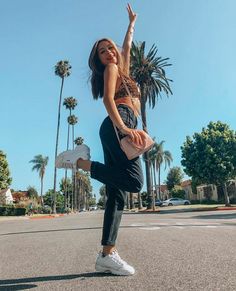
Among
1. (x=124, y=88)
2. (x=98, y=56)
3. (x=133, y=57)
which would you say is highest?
(x=133, y=57)

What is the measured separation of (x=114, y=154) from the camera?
3236 millimetres

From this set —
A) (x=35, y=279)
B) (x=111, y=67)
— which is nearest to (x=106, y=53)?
(x=111, y=67)

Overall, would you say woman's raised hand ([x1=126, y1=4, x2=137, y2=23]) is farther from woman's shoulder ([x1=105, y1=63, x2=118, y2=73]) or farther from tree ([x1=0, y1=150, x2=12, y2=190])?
tree ([x1=0, y1=150, x2=12, y2=190])

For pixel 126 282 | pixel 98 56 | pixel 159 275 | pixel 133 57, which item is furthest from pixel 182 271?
pixel 133 57

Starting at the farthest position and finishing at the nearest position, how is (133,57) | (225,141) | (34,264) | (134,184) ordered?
(133,57) < (225,141) < (34,264) < (134,184)

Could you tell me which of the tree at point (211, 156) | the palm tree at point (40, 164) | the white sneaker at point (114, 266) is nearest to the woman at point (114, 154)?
the white sneaker at point (114, 266)

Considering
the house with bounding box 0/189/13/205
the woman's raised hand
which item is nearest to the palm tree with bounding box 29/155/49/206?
the house with bounding box 0/189/13/205

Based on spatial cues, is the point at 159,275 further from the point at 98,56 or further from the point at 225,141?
the point at 225,141

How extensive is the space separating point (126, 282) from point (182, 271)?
1.73ft

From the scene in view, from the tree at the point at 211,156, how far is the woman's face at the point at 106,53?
32930mm

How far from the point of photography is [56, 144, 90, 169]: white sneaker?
3.41 metres

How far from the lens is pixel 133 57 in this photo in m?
39.8

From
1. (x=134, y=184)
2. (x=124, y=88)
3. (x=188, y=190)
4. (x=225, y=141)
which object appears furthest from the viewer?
(x=188, y=190)

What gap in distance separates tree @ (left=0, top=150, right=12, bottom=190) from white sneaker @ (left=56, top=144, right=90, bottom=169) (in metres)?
50.6
